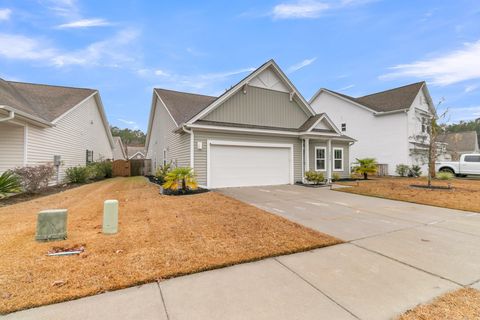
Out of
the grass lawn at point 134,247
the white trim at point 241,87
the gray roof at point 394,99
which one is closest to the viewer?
the grass lawn at point 134,247

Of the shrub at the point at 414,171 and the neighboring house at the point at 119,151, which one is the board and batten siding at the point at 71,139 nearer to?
the neighboring house at the point at 119,151

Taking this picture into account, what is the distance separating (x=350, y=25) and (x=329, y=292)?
13.5 m

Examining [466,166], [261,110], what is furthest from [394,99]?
[261,110]

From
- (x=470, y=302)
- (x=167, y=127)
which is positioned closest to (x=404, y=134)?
(x=167, y=127)

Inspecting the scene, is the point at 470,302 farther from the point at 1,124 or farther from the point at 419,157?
the point at 419,157

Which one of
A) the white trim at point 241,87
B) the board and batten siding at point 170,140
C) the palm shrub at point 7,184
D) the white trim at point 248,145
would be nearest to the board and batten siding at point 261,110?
the white trim at point 241,87

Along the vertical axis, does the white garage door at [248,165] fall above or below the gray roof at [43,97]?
below

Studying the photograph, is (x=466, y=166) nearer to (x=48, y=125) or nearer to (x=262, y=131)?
(x=262, y=131)

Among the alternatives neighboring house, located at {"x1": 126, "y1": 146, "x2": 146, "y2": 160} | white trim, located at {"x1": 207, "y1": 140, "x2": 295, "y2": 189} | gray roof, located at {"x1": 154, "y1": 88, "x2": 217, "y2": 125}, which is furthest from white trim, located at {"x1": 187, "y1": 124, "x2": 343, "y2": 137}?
neighboring house, located at {"x1": 126, "y1": 146, "x2": 146, "y2": 160}

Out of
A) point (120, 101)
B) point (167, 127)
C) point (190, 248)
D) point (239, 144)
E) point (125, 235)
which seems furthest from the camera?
point (120, 101)

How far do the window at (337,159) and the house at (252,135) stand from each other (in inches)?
10.3

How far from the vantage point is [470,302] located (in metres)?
2.38

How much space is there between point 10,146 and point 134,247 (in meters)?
10.0

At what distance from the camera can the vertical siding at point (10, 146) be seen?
9273mm
